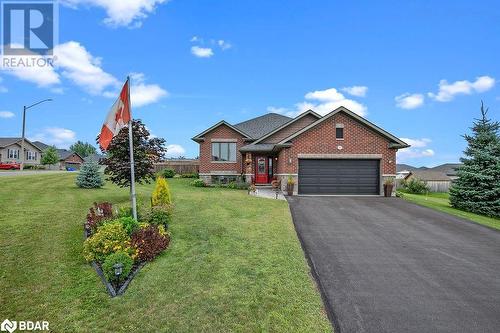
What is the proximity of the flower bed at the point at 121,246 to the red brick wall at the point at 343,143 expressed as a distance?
12.6 m

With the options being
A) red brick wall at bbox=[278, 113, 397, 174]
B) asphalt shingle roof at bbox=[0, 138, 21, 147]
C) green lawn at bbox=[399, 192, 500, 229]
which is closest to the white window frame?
asphalt shingle roof at bbox=[0, 138, 21, 147]

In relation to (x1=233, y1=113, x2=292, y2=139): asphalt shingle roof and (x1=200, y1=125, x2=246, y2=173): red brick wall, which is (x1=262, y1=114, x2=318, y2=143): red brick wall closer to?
(x1=233, y1=113, x2=292, y2=139): asphalt shingle roof

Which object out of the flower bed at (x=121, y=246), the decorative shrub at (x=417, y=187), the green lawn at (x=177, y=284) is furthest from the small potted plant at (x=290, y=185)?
the decorative shrub at (x=417, y=187)

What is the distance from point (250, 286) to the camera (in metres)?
6.04

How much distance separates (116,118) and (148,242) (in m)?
3.82

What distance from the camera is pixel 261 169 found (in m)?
28.0

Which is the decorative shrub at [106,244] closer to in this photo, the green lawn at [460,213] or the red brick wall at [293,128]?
the green lawn at [460,213]

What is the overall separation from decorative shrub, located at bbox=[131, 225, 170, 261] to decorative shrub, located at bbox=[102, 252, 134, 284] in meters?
0.76

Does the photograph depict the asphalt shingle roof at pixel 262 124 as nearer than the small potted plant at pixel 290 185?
No

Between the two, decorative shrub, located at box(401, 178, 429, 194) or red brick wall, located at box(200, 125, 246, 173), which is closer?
red brick wall, located at box(200, 125, 246, 173)

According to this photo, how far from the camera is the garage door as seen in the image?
2058cm

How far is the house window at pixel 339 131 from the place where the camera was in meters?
20.7

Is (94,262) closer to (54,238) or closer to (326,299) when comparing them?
(54,238)

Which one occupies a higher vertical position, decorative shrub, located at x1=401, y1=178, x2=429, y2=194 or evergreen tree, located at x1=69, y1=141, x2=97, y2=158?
evergreen tree, located at x1=69, y1=141, x2=97, y2=158
